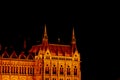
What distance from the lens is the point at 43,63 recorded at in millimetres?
125312

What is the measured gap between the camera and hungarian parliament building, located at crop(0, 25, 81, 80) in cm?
12188

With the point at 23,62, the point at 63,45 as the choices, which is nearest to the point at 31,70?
the point at 23,62

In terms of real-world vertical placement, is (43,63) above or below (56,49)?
below

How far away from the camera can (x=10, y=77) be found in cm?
12125

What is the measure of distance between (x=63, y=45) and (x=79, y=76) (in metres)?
8.06

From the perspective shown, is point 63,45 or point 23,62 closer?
point 23,62

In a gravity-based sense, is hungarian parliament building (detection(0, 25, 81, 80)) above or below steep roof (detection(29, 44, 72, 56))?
below

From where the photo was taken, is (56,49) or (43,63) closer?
(43,63)

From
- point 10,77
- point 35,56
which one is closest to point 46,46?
point 35,56

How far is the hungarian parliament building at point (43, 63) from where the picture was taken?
122m

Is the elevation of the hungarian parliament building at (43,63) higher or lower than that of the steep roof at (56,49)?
lower

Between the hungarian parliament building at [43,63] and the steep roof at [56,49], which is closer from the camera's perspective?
the hungarian parliament building at [43,63]

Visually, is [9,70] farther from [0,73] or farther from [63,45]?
[63,45]

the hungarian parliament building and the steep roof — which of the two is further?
the steep roof
